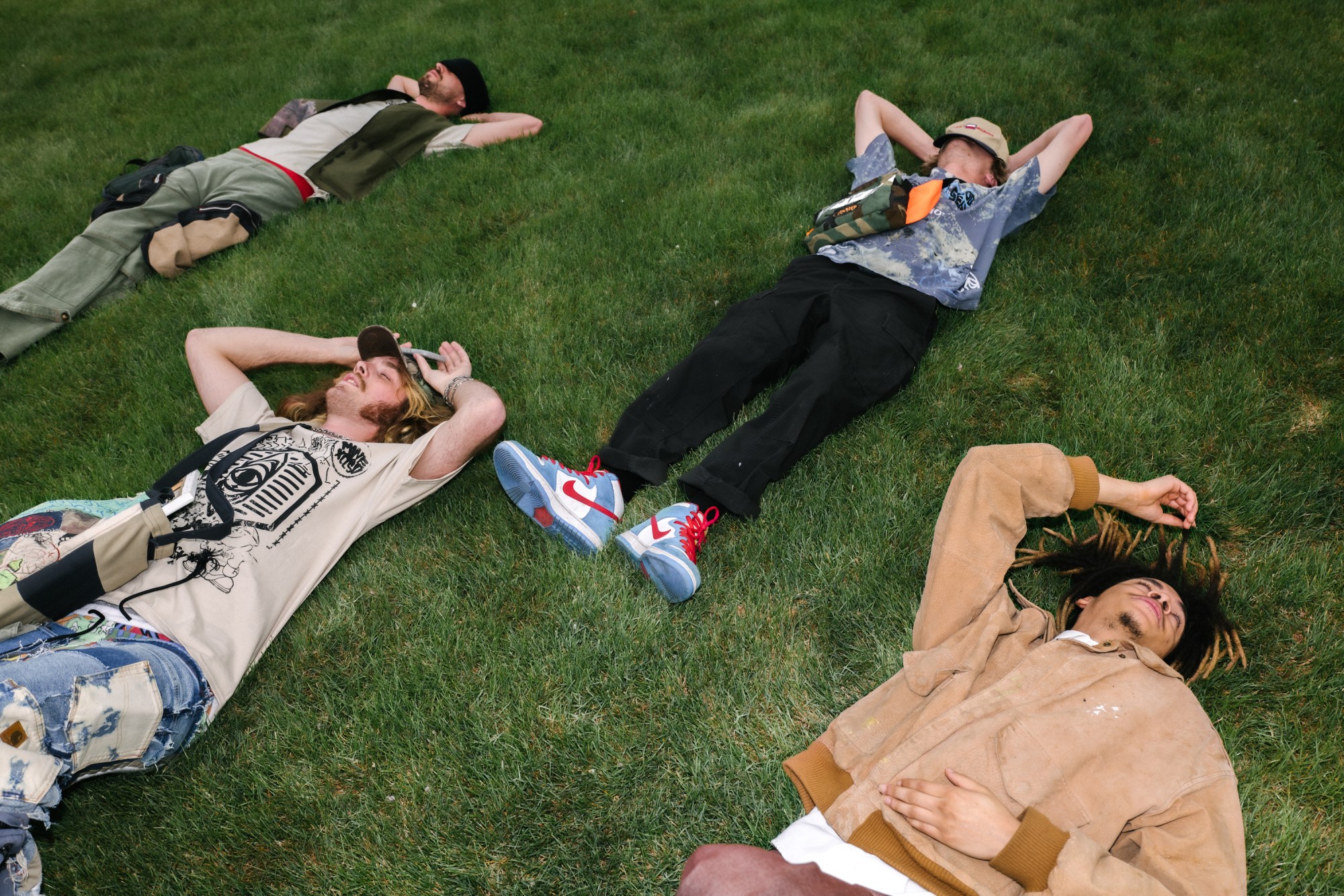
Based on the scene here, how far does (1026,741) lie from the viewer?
7.17 ft

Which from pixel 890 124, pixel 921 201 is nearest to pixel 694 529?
pixel 921 201

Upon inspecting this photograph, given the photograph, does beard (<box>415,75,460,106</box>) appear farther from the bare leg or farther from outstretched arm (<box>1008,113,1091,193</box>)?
the bare leg

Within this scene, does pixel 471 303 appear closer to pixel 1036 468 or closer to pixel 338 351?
pixel 338 351

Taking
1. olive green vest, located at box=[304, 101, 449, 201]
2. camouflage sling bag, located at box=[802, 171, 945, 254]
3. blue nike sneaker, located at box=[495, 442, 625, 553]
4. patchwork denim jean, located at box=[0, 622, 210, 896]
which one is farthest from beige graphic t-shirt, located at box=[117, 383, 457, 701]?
olive green vest, located at box=[304, 101, 449, 201]

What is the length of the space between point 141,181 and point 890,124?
5.12 metres

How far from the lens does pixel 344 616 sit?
3.03m

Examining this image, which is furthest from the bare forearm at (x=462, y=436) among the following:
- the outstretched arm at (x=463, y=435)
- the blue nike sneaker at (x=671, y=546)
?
the blue nike sneaker at (x=671, y=546)

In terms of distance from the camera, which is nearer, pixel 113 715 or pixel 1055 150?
pixel 113 715

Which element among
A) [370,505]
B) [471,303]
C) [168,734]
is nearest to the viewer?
[168,734]

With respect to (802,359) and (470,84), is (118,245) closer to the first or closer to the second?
(470,84)

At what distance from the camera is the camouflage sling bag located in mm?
3898

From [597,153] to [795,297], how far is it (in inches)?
96.7

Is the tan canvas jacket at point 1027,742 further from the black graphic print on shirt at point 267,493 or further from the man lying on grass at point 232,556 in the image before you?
the black graphic print on shirt at point 267,493

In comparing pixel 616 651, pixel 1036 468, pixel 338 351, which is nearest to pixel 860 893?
pixel 616 651
